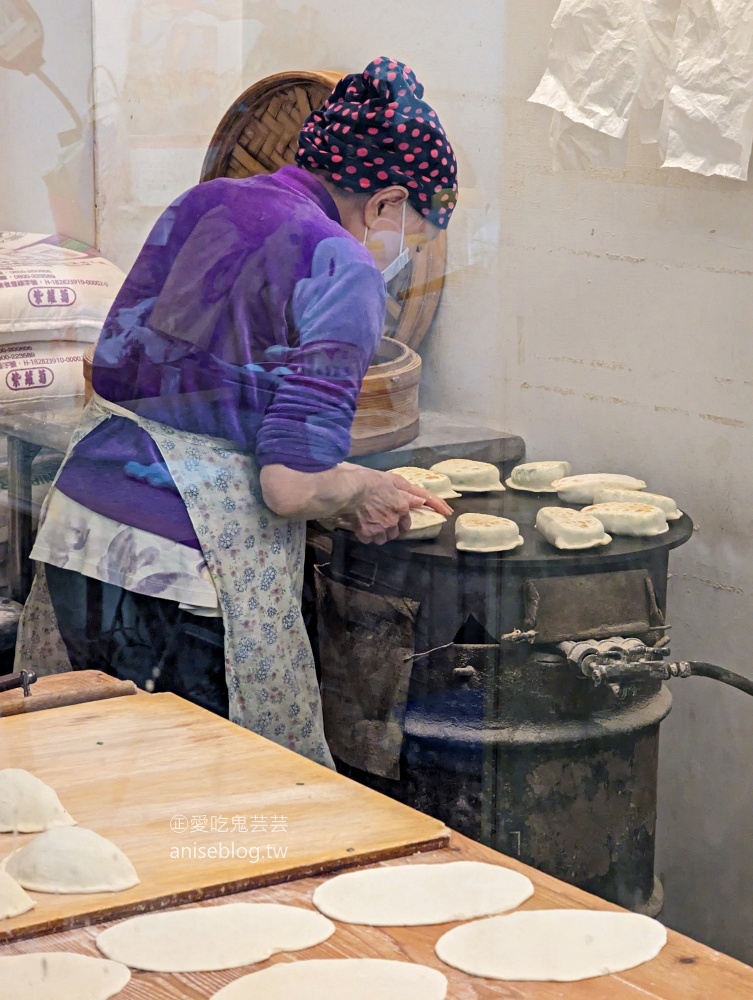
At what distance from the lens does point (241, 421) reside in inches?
40.2

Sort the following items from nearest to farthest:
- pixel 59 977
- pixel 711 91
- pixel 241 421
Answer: pixel 59 977 → pixel 241 421 → pixel 711 91

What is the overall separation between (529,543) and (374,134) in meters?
0.48

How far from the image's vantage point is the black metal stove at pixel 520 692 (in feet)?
3.83

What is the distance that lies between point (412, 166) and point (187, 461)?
1.13 ft

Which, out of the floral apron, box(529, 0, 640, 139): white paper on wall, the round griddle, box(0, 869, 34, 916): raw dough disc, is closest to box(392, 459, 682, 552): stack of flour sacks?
the round griddle

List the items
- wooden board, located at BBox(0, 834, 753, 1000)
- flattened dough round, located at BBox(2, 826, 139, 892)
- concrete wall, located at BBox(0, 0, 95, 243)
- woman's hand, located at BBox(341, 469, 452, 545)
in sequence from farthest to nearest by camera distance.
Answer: woman's hand, located at BBox(341, 469, 452, 545)
concrete wall, located at BBox(0, 0, 95, 243)
flattened dough round, located at BBox(2, 826, 139, 892)
wooden board, located at BBox(0, 834, 753, 1000)

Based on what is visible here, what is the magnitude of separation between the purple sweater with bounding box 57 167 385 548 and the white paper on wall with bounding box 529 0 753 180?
1.12 ft

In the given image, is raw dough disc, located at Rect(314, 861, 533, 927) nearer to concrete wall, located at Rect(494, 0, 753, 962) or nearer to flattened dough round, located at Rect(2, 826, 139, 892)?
flattened dough round, located at Rect(2, 826, 139, 892)

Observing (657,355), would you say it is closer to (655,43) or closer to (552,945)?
(655,43)

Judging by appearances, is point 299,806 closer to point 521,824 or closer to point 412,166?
point 521,824

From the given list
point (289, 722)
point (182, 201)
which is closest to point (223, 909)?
point (289, 722)

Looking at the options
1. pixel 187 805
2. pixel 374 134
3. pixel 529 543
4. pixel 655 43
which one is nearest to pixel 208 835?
pixel 187 805

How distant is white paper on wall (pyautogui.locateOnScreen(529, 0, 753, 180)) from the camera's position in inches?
45.6

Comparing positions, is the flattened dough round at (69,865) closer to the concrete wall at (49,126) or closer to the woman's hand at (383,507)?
the woman's hand at (383,507)
